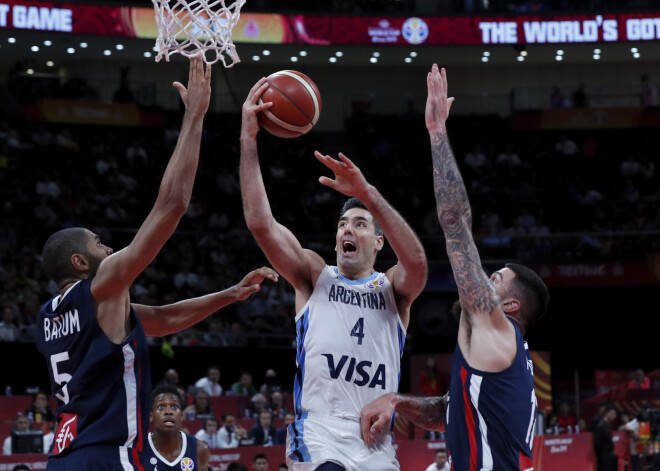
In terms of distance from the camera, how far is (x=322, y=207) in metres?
23.6

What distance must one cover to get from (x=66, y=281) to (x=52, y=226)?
15.5 meters

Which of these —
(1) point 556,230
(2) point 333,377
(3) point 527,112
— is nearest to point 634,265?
(1) point 556,230

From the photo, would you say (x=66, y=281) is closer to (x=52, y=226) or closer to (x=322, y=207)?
(x=52, y=226)

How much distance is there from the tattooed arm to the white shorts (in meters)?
0.12

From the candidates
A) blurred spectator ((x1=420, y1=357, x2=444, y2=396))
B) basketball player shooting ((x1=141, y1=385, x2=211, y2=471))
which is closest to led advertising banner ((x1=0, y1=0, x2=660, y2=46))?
blurred spectator ((x1=420, y1=357, x2=444, y2=396))

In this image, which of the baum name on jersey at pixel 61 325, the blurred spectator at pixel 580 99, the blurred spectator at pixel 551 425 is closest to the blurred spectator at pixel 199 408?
the blurred spectator at pixel 551 425

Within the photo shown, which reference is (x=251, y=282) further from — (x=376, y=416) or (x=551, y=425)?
(x=551, y=425)

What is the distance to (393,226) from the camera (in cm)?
515

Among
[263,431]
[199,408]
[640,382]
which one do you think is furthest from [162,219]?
[640,382]

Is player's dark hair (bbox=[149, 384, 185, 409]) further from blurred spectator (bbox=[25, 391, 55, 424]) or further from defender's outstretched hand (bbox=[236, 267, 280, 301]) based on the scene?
blurred spectator (bbox=[25, 391, 55, 424])

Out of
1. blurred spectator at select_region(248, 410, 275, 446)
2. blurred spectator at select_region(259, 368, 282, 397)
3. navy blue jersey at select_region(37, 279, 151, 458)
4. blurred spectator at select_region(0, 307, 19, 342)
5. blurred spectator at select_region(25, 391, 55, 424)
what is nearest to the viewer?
navy blue jersey at select_region(37, 279, 151, 458)

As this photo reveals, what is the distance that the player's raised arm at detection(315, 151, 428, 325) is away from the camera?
198 inches

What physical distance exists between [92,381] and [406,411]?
1560 mm

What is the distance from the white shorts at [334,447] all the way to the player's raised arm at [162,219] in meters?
1.33
